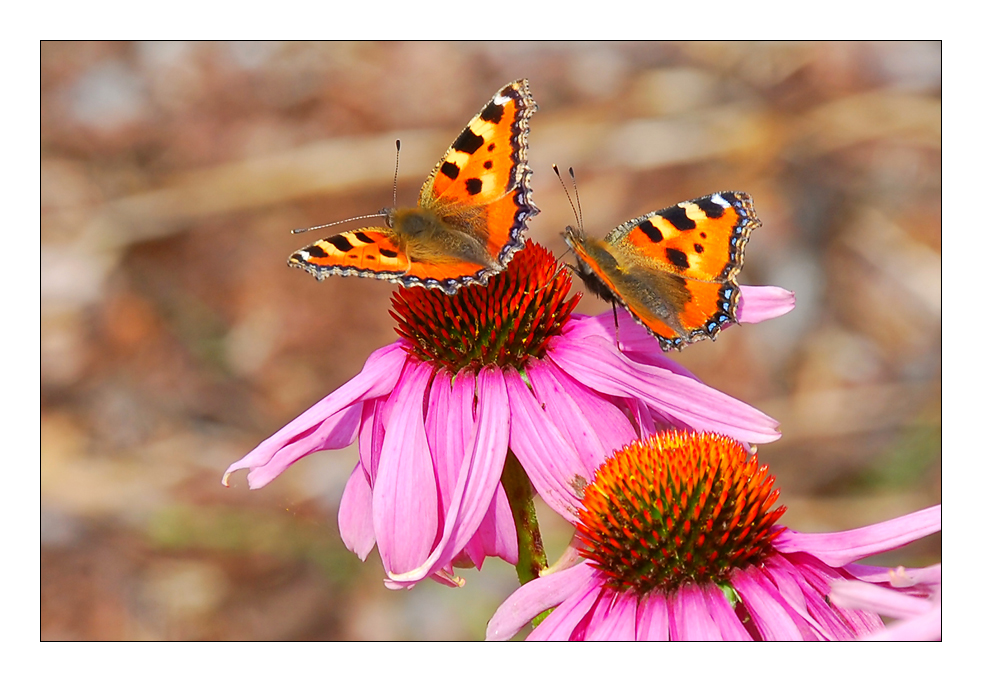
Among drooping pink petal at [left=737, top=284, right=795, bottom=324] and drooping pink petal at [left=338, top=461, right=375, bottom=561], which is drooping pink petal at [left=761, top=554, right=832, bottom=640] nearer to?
drooping pink petal at [left=737, top=284, right=795, bottom=324]

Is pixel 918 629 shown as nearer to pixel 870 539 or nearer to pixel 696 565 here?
pixel 870 539

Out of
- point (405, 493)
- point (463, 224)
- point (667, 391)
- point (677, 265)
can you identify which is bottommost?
point (405, 493)

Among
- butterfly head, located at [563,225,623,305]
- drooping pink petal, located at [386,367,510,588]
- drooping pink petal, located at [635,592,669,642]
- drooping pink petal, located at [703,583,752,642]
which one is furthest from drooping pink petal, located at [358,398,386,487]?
drooping pink petal, located at [703,583,752,642]

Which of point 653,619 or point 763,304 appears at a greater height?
point 763,304

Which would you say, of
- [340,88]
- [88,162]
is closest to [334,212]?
[340,88]

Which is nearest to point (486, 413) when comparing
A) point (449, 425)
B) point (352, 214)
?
point (449, 425)

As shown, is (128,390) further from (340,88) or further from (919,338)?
(919,338)
